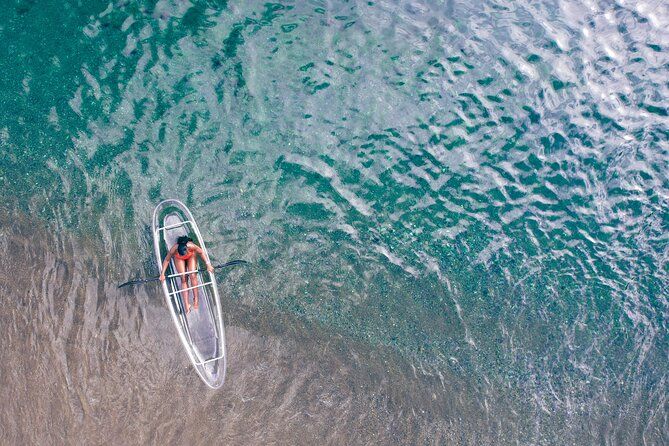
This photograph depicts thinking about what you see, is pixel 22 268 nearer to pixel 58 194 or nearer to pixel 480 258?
pixel 58 194

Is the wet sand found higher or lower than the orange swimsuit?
lower

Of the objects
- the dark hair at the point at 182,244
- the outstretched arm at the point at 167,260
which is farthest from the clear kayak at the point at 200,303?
the dark hair at the point at 182,244

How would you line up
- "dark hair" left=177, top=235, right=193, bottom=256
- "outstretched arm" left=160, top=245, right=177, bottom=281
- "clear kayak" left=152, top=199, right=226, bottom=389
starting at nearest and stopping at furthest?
"dark hair" left=177, top=235, right=193, bottom=256 < "outstretched arm" left=160, top=245, right=177, bottom=281 < "clear kayak" left=152, top=199, right=226, bottom=389

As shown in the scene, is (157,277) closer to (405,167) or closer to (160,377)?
(160,377)

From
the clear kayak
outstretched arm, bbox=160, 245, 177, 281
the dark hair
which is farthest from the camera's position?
the clear kayak

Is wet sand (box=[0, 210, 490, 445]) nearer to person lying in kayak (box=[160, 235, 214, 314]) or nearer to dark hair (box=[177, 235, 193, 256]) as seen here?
person lying in kayak (box=[160, 235, 214, 314])

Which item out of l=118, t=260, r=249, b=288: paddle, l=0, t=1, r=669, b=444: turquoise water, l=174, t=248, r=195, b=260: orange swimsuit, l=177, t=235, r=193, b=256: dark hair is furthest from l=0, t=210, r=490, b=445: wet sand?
l=177, t=235, r=193, b=256: dark hair
